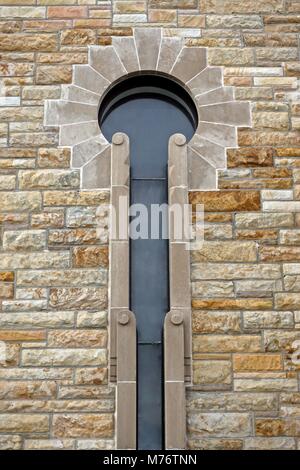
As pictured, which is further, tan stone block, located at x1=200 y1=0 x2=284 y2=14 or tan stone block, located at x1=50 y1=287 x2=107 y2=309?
tan stone block, located at x1=200 y1=0 x2=284 y2=14

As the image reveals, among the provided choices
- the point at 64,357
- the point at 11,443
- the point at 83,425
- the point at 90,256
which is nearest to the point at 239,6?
the point at 90,256

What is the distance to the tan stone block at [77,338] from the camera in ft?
22.7

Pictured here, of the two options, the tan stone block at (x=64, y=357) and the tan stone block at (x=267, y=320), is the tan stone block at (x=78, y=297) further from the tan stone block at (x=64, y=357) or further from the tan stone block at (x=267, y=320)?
the tan stone block at (x=267, y=320)

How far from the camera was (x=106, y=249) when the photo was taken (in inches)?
284

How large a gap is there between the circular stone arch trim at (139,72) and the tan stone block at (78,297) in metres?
1.03

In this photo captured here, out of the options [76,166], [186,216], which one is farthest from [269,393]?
[76,166]

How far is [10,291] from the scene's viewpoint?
7.09 m

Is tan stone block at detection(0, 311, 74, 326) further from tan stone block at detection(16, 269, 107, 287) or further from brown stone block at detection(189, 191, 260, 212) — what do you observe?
brown stone block at detection(189, 191, 260, 212)

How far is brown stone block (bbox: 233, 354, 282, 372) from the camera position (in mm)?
6867

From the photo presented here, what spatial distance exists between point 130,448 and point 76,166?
107 inches
